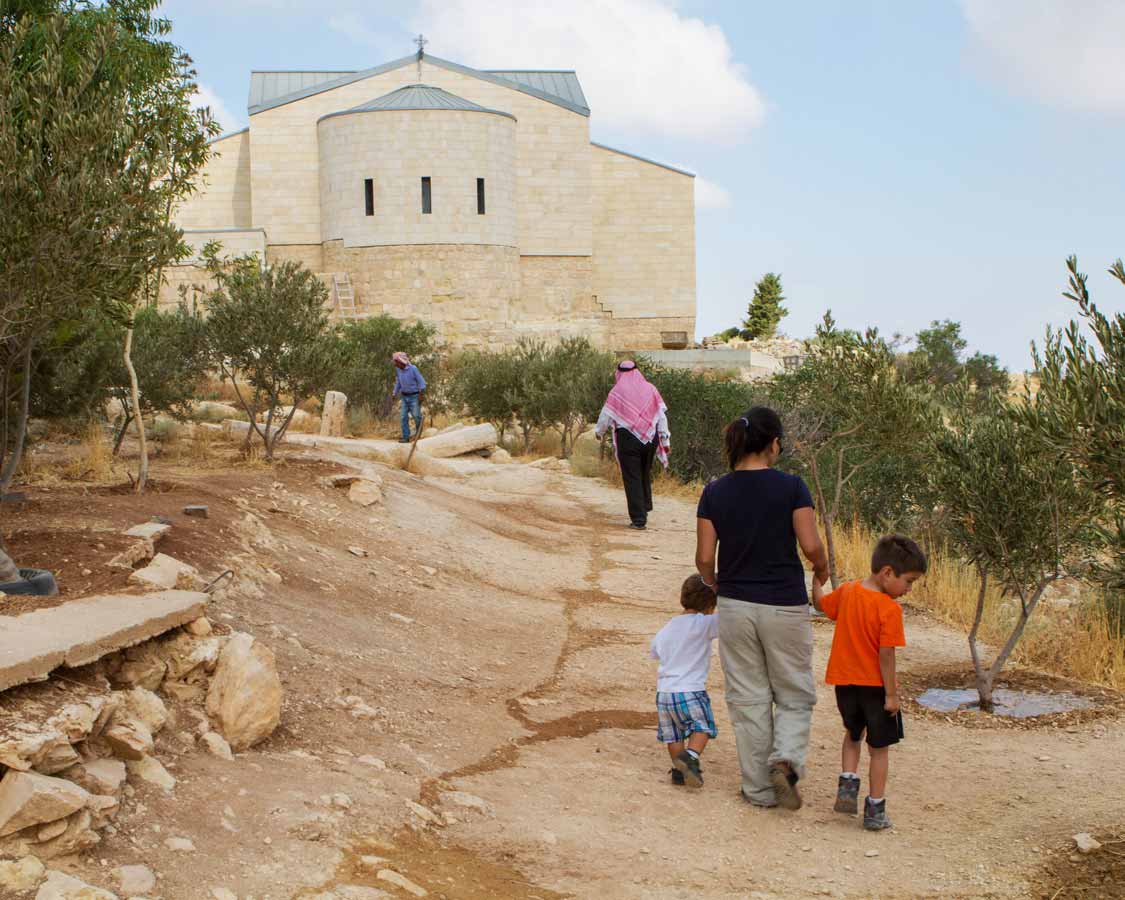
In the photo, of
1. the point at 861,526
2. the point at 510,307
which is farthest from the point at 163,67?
the point at 510,307

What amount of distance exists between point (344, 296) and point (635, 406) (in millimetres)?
29513

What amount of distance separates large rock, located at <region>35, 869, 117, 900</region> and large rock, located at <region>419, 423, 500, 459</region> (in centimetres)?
1579

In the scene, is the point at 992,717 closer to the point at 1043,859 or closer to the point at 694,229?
the point at 1043,859

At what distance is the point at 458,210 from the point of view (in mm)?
41312

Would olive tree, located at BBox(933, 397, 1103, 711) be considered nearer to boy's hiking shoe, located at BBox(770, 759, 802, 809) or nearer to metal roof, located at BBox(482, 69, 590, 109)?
boy's hiking shoe, located at BBox(770, 759, 802, 809)

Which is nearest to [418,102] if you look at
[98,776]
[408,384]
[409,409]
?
[409,409]

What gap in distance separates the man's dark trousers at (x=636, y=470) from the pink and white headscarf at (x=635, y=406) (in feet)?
0.35

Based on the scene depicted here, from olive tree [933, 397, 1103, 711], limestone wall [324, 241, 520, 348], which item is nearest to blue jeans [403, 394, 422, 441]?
olive tree [933, 397, 1103, 711]

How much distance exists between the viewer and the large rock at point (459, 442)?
1983cm

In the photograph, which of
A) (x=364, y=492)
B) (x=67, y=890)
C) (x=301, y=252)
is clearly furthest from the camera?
(x=301, y=252)

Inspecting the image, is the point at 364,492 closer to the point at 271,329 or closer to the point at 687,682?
the point at 271,329

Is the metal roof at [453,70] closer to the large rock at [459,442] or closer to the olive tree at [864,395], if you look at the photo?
the large rock at [459,442]

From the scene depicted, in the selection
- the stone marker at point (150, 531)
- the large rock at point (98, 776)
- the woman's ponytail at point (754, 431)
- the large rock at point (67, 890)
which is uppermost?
the woman's ponytail at point (754, 431)

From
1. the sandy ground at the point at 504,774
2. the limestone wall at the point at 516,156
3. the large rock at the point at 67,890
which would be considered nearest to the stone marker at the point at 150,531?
the sandy ground at the point at 504,774
